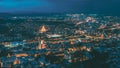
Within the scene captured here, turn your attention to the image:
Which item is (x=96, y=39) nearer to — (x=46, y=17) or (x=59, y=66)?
(x=46, y=17)

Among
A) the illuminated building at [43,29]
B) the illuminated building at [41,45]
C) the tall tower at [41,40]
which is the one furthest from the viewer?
the illuminated building at [43,29]

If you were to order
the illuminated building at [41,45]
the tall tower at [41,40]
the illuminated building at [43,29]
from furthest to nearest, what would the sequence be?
the illuminated building at [43,29]
the tall tower at [41,40]
the illuminated building at [41,45]

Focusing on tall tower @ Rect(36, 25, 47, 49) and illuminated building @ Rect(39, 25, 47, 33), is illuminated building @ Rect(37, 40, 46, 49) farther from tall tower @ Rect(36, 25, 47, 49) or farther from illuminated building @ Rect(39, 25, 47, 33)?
illuminated building @ Rect(39, 25, 47, 33)

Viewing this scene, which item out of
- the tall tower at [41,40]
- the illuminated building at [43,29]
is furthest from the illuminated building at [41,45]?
the illuminated building at [43,29]

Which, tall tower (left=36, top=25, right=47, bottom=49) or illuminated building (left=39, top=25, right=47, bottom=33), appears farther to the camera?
illuminated building (left=39, top=25, right=47, bottom=33)

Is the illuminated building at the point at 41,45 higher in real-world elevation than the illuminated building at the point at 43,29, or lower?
lower

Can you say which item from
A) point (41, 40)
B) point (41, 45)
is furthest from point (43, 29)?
point (41, 45)

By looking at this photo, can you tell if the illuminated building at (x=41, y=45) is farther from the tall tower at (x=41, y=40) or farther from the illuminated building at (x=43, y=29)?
the illuminated building at (x=43, y=29)

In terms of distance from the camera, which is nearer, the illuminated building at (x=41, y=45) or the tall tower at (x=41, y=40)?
the illuminated building at (x=41, y=45)

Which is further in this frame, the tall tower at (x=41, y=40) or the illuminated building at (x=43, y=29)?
the illuminated building at (x=43, y=29)

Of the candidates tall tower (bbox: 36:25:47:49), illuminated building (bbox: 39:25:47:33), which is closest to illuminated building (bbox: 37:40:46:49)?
tall tower (bbox: 36:25:47:49)

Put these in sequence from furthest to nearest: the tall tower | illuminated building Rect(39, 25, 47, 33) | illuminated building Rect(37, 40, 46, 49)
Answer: illuminated building Rect(39, 25, 47, 33)
the tall tower
illuminated building Rect(37, 40, 46, 49)

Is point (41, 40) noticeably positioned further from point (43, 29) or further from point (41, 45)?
point (43, 29)
